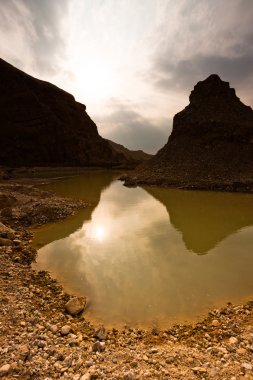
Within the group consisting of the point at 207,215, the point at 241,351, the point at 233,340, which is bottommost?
the point at 207,215

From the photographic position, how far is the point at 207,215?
63.6ft

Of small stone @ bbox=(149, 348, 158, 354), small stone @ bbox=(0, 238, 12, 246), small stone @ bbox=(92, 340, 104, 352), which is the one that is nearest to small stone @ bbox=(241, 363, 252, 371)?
small stone @ bbox=(149, 348, 158, 354)

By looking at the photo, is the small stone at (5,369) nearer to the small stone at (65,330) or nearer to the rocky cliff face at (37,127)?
the small stone at (65,330)

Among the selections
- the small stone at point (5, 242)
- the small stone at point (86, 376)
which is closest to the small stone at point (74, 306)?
the small stone at point (86, 376)

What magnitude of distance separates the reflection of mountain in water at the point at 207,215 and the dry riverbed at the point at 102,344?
19.7ft

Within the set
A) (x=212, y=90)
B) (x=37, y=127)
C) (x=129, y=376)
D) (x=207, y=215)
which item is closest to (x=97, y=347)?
(x=129, y=376)

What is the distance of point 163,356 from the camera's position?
5.21 meters

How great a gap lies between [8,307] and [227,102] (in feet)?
158

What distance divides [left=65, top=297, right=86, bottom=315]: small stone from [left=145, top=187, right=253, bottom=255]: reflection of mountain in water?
6.53 meters

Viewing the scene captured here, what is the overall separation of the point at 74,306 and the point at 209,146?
38.6m

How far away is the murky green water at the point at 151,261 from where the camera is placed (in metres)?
7.67

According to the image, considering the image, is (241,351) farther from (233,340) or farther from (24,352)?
(24,352)

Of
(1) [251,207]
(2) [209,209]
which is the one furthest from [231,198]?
(2) [209,209]

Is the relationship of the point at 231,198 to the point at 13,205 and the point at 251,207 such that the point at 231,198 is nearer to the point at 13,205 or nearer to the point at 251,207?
the point at 251,207
